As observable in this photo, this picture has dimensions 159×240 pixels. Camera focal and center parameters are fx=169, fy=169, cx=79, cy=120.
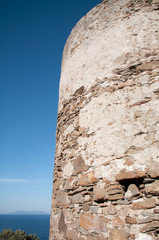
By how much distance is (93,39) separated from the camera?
125 inches

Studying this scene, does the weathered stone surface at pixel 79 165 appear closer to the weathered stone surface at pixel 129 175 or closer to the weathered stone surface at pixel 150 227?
the weathered stone surface at pixel 129 175

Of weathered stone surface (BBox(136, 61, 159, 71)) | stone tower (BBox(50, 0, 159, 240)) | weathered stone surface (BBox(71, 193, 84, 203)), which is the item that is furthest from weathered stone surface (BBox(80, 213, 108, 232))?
weathered stone surface (BBox(136, 61, 159, 71))

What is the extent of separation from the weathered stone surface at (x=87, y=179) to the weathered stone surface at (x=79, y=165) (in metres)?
0.09

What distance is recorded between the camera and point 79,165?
2.44m

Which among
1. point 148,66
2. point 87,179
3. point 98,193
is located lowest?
point 98,193

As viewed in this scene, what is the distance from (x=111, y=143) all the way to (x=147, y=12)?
2317 millimetres

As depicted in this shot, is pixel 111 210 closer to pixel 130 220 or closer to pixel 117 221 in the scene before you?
pixel 117 221

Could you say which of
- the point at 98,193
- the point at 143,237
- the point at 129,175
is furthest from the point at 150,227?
the point at 98,193

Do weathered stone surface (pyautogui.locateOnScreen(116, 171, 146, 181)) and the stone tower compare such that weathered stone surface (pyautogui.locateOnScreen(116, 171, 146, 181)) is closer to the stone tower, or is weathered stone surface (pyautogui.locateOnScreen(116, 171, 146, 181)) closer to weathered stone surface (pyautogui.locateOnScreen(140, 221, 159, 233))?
the stone tower

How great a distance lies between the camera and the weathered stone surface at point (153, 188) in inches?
66.8

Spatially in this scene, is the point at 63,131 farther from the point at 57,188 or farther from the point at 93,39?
the point at 93,39

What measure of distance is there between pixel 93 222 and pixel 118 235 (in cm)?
36

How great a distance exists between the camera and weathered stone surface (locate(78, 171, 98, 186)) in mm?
2171

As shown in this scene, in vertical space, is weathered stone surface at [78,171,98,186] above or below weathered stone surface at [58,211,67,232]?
above
